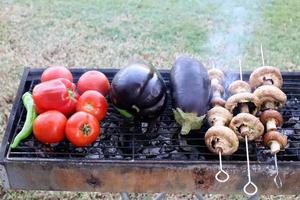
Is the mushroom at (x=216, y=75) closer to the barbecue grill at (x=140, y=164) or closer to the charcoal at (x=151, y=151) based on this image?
the barbecue grill at (x=140, y=164)

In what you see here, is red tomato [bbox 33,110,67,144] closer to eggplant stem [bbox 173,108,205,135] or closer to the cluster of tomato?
the cluster of tomato

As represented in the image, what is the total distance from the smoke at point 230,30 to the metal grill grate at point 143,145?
2.38m

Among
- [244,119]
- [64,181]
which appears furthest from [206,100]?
[64,181]

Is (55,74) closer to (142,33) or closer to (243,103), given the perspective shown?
(243,103)

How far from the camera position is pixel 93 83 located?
8.38 feet

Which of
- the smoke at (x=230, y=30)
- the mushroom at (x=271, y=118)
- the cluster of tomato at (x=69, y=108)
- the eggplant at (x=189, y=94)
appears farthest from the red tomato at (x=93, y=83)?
the smoke at (x=230, y=30)

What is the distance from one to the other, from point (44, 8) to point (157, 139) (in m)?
3.80

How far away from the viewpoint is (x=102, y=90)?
259cm

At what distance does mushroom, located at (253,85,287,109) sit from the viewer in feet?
7.99

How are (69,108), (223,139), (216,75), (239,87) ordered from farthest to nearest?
(216,75) → (239,87) → (69,108) → (223,139)

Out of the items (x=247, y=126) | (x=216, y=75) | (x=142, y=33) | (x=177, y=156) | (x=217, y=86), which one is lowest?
(x=177, y=156)

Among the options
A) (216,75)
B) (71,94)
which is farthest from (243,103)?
(71,94)

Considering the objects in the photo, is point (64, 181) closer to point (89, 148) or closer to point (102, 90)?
point (89, 148)

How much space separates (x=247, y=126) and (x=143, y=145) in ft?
1.69
